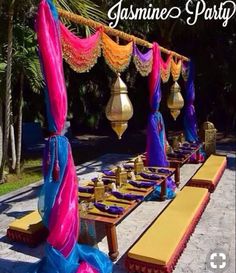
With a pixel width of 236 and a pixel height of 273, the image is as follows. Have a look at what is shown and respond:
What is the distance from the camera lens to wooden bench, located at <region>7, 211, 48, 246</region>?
5.28 meters

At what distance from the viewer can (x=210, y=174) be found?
789 cm

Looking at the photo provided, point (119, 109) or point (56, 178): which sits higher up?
point (119, 109)

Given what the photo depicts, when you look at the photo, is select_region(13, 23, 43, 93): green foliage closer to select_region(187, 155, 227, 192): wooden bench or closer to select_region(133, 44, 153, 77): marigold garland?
select_region(133, 44, 153, 77): marigold garland

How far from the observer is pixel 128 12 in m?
11.5

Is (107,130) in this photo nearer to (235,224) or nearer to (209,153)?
(209,153)

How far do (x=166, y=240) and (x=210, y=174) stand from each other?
352cm

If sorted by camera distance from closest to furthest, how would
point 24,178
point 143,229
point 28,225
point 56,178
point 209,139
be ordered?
1. point 56,178
2. point 28,225
3. point 143,229
4. point 24,178
5. point 209,139

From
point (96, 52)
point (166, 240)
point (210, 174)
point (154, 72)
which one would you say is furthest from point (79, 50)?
point (210, 174)

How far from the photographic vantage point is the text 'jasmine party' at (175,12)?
37.3 ft

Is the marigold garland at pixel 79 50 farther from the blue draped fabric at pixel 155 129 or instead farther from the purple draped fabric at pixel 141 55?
the blue draped fabric at pixel 155 129

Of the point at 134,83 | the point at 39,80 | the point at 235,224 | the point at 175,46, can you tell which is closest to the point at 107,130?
the point at 134,83

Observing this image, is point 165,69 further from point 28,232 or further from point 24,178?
point 28,232

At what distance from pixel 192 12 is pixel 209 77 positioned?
325 centimetres

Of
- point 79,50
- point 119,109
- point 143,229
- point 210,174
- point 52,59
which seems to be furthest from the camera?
point 210,174
